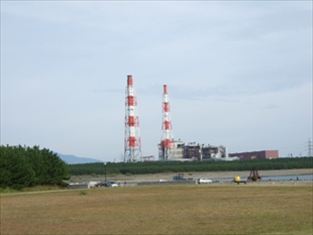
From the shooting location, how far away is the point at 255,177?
12131 centimetres

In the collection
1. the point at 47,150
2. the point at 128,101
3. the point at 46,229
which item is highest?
the point at 128,101

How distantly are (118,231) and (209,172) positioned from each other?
16534cm

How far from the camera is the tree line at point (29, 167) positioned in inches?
4154

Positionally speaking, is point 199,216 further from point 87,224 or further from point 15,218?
point 15,218

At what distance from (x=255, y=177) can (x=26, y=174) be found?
41603mm

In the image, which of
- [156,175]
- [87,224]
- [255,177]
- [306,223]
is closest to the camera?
[306,223]

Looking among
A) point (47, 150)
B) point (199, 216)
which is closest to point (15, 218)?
point (199, 216)

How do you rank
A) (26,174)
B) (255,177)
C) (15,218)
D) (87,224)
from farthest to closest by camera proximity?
(255,177)
(26,174)
(15,218)
(87,224)

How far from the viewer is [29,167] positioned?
355 feet

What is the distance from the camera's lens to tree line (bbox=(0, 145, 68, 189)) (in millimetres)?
105500

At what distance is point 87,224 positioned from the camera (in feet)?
112

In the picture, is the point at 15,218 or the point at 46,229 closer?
the point at 46,229

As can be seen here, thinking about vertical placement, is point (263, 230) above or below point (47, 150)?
below

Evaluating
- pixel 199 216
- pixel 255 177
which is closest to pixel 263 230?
pixel 199 216
